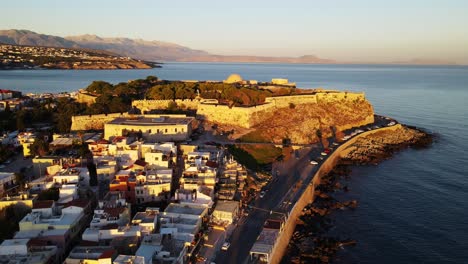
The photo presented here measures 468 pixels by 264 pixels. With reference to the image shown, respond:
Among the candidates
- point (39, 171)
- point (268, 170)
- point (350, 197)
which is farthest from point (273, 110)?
point (39, 171)

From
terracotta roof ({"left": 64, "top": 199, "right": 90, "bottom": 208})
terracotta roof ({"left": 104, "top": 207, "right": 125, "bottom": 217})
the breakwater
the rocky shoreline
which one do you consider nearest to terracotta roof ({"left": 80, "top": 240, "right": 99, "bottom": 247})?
terracotta roof ({"left": 104, "top": 207, "right": 125, "bottom": 217})

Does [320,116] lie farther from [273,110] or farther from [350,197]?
[350,197]

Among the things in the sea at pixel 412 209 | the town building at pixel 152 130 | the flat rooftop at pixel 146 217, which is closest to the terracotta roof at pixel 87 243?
the flat rooftop at pixel 146 217

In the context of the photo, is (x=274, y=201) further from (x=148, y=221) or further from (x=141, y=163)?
(x=148, y=221)

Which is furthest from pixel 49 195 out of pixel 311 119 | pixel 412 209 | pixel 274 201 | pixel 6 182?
pixel 311 119

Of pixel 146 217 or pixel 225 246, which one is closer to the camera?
pixel 225 246

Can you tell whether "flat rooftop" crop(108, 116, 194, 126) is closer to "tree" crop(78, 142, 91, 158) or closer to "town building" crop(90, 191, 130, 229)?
"tree" crop(78, 142, 91, 158)
